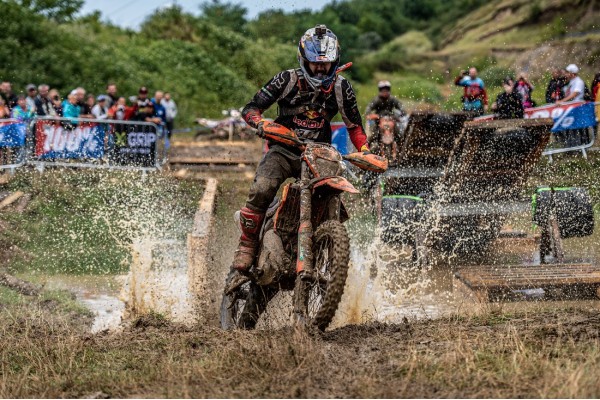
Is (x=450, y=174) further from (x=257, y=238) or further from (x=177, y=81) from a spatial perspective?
(x=177, y=81)

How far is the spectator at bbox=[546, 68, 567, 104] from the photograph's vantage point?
56.3 feet

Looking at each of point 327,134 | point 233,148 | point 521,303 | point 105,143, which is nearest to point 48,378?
point 327,134

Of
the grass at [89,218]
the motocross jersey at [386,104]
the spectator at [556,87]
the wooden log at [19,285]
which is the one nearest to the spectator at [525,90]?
the spectator at [556,87]

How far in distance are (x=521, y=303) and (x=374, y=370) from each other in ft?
14.5

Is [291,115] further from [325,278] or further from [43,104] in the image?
[43,104]

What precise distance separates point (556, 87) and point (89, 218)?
9186mm

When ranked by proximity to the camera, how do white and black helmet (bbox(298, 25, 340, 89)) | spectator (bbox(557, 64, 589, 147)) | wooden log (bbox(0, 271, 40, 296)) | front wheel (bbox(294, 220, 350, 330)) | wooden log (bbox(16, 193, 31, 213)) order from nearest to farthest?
1. front wheel (bbox(294, 220, 350, 330))
2. white and black helmet (bbox(298, 25, 340, 89))
3. wooden log (bbox(0, 271, 40, 296))
4. wooden log (bbox(16, 193, 31, 213))
5. spectator (bbox(557, 64, 589, 147))

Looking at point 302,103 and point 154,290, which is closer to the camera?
point 302,103

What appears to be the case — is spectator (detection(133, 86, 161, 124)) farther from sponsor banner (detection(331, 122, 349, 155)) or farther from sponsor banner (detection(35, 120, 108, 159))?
sponsor banner (detection(331, 122, 349, 155))

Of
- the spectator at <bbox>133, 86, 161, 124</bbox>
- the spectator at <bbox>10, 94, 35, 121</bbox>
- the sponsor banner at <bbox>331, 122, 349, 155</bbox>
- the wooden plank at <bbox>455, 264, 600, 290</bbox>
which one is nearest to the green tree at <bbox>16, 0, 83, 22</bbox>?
the spectator at <bbox>133, 86, 161, 124</bbox>

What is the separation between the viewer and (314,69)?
7.18 metres

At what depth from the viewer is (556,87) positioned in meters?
17.3

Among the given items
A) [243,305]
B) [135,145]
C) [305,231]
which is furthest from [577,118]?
[305,231]

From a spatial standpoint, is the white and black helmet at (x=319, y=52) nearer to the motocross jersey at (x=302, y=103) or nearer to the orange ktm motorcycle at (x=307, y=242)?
the motocross jersey at (x=302, y=103)
